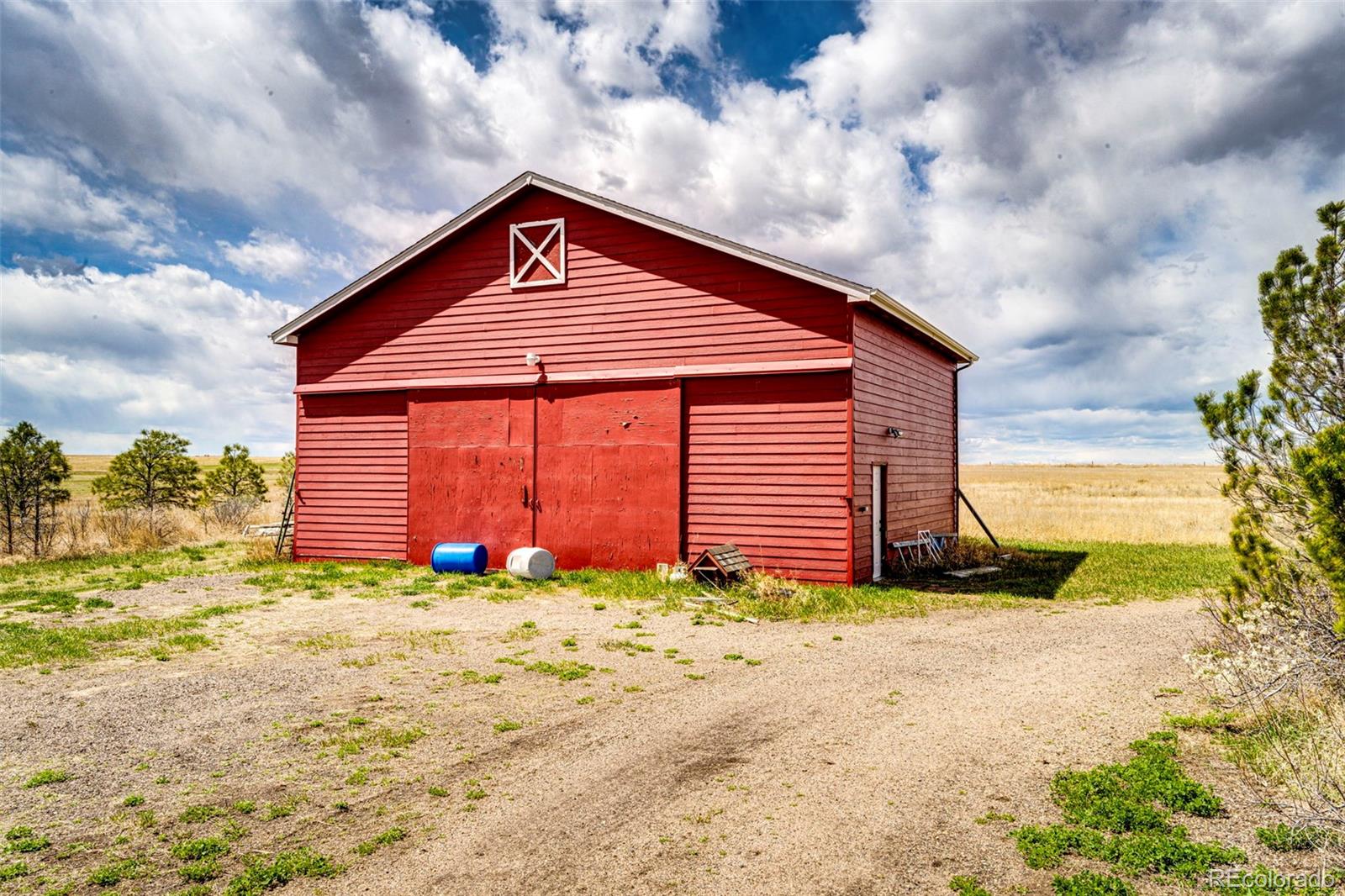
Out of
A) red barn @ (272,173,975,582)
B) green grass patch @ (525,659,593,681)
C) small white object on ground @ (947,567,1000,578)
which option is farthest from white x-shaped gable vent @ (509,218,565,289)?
small white object on ground @ (947,567,1000,578)

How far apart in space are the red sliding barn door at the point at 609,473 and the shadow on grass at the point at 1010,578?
4.62m

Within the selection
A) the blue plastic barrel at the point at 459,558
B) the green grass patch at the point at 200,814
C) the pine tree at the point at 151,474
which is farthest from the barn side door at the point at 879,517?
the pine tree at the point at 151,474

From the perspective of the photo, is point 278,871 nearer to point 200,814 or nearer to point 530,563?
point 200,814

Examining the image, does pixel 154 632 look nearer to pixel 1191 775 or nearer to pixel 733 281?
pixel 733 281

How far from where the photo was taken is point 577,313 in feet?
51.2

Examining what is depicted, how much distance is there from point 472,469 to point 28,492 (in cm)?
1278

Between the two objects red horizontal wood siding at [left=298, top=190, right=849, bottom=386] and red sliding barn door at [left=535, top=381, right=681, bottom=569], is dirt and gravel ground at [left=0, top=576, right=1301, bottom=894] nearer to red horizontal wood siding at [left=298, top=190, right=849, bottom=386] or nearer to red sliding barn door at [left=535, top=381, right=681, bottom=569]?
red sliding barn door at [left=535, top=381, right=681, bottom=569]

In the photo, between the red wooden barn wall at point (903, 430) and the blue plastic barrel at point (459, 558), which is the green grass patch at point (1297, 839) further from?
the blue plastic barrel at point (459, 558)

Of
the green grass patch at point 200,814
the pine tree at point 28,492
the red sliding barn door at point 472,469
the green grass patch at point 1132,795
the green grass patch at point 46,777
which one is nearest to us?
the green grass patch at point 1132,795

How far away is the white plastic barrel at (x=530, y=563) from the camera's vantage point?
47.3 feet

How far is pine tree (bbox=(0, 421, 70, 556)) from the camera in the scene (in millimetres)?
19500

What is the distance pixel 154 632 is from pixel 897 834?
398 inches

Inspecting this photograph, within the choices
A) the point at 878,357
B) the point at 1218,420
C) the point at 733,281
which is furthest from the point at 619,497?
the point at 1218,420

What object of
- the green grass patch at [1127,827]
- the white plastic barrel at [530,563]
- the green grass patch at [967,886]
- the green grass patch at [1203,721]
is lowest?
the green grass patch at [967,886]
